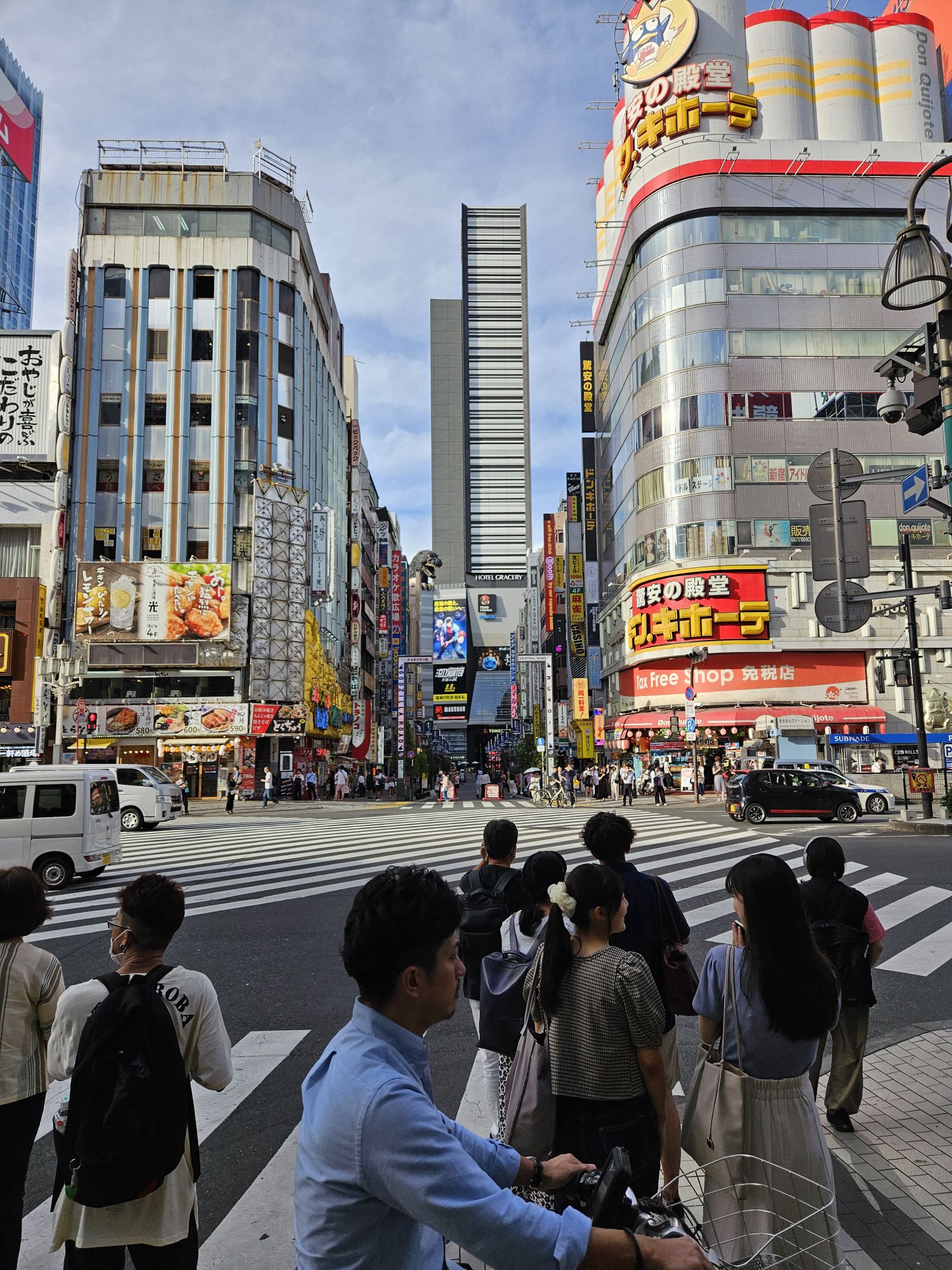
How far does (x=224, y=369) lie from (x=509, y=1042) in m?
48.9

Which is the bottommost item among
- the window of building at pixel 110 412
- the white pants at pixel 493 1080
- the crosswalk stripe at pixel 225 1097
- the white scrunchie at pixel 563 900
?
the crosswalk stripe at pixel 225 1097

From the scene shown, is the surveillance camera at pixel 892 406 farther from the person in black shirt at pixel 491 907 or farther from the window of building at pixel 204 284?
the window of building at pixel 204 284

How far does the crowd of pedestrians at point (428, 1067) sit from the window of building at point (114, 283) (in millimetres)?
51725

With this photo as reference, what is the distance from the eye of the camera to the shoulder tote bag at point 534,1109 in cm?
310

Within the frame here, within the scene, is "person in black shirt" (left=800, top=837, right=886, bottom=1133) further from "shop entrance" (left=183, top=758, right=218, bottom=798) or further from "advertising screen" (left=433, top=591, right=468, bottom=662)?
"advertising screen" (left=433, top=591, right=468, bottom=662)

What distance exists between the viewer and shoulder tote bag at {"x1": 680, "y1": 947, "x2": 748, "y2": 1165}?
3158mm

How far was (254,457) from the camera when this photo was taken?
154 feet

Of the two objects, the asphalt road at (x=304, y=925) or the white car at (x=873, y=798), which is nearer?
the asphalt road at (x=304, y=925)

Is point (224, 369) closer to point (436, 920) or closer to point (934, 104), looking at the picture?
point (934, 104)

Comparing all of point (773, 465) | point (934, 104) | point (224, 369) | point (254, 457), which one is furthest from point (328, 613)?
point (934, 104)

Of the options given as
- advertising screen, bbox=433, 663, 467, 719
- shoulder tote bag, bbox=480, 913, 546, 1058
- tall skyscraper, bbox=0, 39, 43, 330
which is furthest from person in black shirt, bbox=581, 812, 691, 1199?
advertising screen, bbox=433, 663, 467, 719

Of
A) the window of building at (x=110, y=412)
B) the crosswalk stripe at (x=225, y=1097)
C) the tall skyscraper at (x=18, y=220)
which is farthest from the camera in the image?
the tall skyscraper at (x=18, y=220)

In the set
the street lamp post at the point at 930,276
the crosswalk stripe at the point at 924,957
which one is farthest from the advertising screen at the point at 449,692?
the street lamp post at the point at 930,276

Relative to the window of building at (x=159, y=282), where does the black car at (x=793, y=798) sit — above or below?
below
